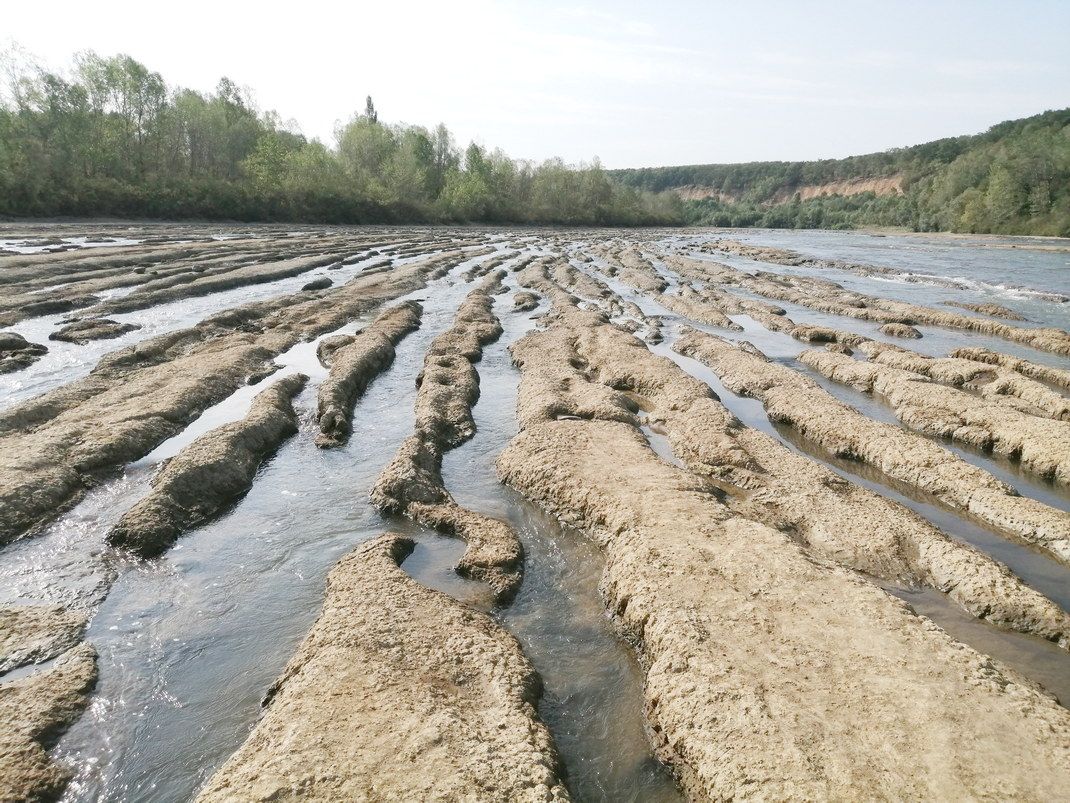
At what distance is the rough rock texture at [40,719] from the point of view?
4.87 m

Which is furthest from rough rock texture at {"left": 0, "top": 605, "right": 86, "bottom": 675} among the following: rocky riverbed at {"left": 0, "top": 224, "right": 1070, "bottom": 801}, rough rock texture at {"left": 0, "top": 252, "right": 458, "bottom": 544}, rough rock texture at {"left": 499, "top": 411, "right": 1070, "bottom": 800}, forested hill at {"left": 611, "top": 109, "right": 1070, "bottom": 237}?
forested hill at {"left": 611, "top": 109, "right": 1070, "bottom": 237}

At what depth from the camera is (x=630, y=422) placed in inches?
522

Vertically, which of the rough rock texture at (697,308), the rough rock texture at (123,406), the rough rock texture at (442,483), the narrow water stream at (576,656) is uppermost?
the rough rock texture at (123,406)

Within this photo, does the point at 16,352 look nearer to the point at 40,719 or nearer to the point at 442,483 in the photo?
the point at 442,483

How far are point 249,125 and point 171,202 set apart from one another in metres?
31.6

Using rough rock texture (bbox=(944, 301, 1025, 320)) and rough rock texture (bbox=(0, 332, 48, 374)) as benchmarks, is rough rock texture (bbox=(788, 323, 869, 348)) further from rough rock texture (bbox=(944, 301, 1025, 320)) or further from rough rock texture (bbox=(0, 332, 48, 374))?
rough rock texture (bbox=(0, 332, 48, 374))

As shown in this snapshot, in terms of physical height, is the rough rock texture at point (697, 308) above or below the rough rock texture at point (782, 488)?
below

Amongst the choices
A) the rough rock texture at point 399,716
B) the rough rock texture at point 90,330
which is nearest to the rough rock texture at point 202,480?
the rough rock texture at point 399,716

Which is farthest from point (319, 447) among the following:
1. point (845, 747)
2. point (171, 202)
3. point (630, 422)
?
point (171, 202)

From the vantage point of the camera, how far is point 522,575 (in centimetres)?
810

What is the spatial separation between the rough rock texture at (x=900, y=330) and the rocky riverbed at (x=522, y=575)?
5728mm

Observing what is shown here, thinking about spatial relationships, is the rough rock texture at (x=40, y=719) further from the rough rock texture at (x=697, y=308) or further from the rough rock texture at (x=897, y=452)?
the rough rock texture at (x=697, y=308)

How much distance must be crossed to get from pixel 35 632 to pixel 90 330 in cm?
1638

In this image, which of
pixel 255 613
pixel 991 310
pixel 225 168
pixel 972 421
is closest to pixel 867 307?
pixel 991 310
